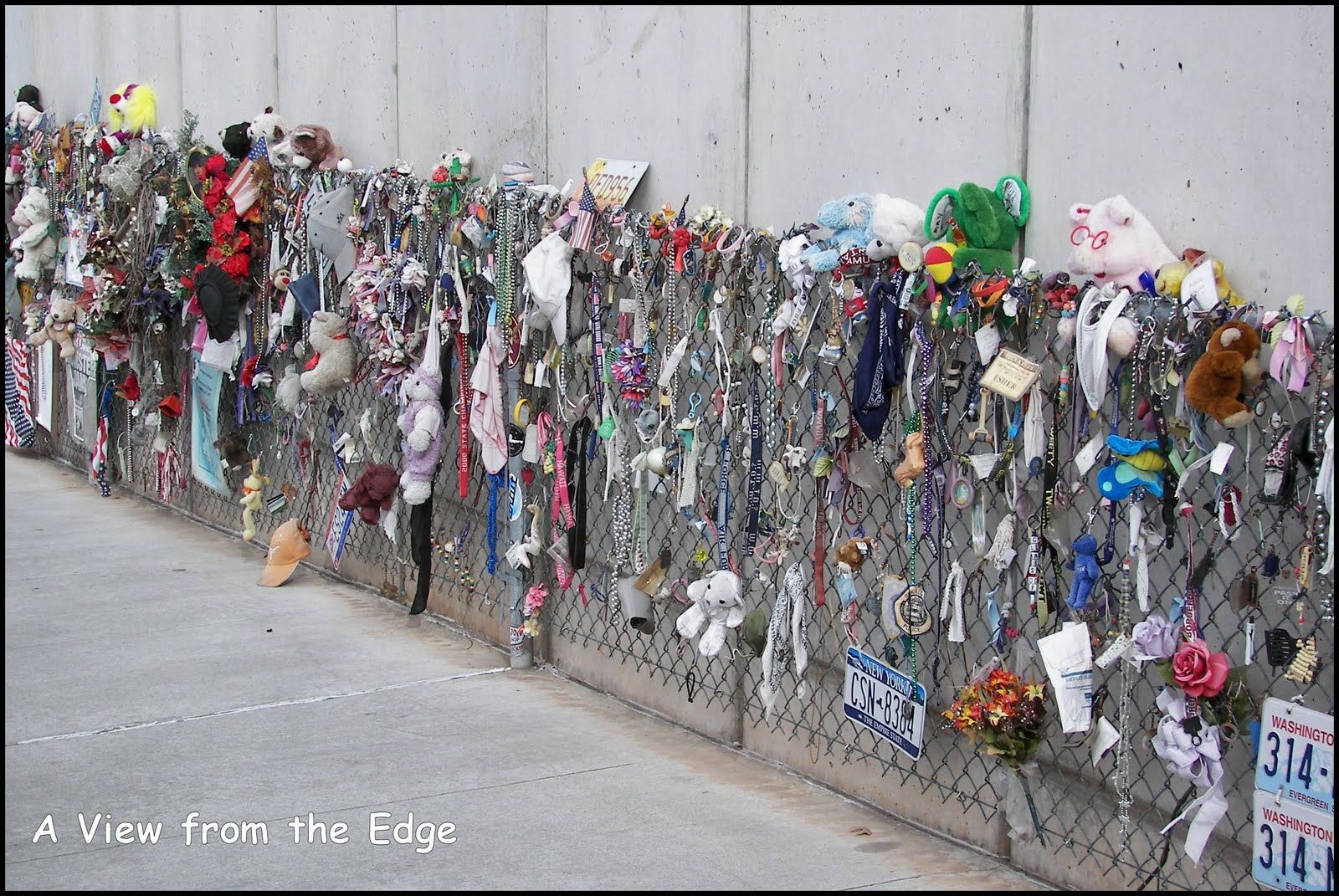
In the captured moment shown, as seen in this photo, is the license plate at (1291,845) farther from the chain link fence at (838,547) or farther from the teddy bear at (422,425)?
the teddy bear at (422,425)

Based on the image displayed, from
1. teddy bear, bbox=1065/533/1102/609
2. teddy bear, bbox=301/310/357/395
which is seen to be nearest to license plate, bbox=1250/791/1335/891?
teddy bear, bbox=1065/533/1102/609

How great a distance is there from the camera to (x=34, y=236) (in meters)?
10.7

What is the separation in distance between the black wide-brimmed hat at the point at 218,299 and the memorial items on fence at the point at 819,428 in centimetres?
2

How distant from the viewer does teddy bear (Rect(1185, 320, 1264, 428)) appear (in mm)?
3553

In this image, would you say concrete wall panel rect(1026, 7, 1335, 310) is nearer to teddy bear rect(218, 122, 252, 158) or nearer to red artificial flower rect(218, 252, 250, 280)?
red artificial flower rect(218, 252, 250, 280)

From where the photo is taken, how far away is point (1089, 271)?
3.94 metres

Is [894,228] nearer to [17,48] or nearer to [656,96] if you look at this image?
[656,96]

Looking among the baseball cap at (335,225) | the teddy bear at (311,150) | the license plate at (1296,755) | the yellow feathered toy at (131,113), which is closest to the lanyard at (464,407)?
the baseball cap at (335,225)

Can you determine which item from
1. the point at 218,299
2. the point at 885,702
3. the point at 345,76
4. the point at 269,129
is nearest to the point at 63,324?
the point at 218,299

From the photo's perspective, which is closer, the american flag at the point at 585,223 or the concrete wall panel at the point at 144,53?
the american flag at the point at 585,223

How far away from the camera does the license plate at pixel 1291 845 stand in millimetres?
3512

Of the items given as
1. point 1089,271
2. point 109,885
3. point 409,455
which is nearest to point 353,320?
point 409,455

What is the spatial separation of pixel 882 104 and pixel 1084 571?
1.55 metres

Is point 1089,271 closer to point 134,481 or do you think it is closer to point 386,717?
point 386,717
